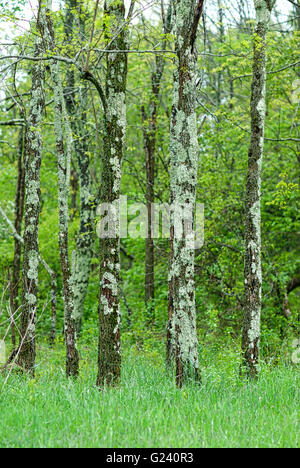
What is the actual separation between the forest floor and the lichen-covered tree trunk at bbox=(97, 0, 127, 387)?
0.42 m

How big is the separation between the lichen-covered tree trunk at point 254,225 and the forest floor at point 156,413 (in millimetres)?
656

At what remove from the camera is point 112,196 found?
692 cm

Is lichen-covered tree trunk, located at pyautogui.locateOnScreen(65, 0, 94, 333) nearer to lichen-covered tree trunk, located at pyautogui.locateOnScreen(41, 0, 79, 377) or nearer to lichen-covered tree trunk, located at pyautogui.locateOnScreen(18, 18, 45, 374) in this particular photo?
lichen-covered tree trunk, located at pyautogui.locateOnScreen(18, 18, 45, 374)

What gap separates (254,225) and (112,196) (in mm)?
2747

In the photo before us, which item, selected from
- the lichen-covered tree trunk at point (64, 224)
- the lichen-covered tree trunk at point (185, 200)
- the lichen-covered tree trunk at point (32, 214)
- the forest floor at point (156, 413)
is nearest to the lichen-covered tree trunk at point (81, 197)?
the lichen-covered tree trunk at point (32, 214)

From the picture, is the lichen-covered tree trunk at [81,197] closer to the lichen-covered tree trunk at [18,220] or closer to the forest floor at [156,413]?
the lichen-covered tree trunk at [18,220]

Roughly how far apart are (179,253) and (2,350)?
183 inches

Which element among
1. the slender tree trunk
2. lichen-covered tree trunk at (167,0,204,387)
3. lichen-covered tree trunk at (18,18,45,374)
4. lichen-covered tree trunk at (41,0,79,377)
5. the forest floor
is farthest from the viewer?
the slender tree trunk

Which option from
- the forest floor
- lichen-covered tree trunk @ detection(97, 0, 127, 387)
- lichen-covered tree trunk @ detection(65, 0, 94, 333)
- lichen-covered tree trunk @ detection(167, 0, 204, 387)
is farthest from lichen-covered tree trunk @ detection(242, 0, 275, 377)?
lichen-covered tree trunk @ detection(65, 0, 94, 333)

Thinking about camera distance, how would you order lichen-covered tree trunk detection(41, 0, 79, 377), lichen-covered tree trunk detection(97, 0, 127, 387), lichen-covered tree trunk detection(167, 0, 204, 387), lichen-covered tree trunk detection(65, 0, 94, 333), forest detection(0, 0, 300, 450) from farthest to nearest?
lichen-covered tree trunk detection(65, 0, 94, 333) < lichen-covered tree trunk detection(41, 0, 79, 377) < lichen-covered tree trunk detection(167, 0, 204, 387) < lichen-covered tree trunk detection(97, 0, 127, 387) < forest detection(0, 0, 300, 450)

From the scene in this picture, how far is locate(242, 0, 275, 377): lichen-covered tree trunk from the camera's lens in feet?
27.2

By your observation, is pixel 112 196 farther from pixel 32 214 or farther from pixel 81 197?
pixel 81 197

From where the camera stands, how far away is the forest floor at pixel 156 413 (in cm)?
496

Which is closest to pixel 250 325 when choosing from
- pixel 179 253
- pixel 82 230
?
pixel 179 253
